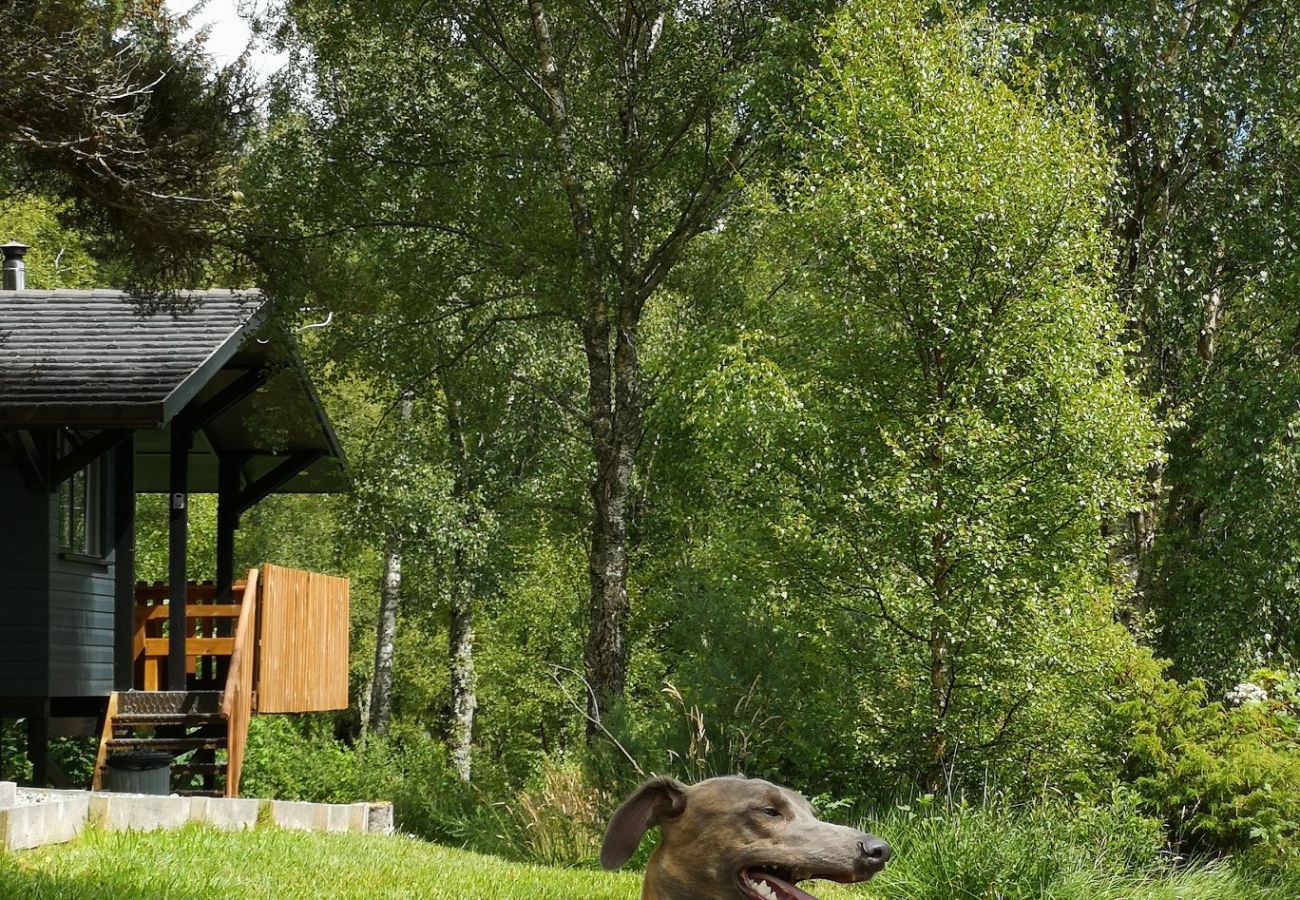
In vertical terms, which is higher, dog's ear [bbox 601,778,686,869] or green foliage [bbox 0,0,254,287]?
green foliage [bbox 0,0,254,287]

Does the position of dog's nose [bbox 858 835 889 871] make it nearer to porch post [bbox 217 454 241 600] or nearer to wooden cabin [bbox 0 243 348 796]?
wooden cabin [bbox 0 243 348 796]

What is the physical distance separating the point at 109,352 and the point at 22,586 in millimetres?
2427

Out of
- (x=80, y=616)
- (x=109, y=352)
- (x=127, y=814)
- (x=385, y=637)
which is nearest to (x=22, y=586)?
(x=80, y=616)

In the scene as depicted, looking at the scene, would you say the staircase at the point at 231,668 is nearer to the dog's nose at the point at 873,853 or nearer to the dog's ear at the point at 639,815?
the dog's ear at the point at 639,815

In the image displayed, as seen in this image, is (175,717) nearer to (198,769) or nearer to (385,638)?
(198,769)

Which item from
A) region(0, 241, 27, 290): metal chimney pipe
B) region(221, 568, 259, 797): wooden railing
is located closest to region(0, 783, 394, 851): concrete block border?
region(221, 568, 259, 797): wooden railing

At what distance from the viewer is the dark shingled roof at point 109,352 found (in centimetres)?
1307

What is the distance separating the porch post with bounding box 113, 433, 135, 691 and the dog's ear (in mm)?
12218

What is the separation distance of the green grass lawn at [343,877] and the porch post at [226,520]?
23.9 ft

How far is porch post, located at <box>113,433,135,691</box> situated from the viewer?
1555 centimetres

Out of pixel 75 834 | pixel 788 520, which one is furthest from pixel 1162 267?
pixel 75 834

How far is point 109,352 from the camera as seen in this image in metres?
14.8

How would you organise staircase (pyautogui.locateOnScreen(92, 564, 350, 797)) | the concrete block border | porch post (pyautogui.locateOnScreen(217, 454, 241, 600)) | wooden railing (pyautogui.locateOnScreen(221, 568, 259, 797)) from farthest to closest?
porch post (pyautogui.locateOnScreen(217, 454, 241, 600)), staircase (pyautogui.locateOnScreen(92, 564, 350, 797)), wooden railing (pyautogui.locateOnScreen(221, 568, 259, 797)), the concrete block border

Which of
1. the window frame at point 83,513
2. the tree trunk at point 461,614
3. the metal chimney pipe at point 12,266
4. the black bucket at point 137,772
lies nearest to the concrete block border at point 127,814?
the black bucket at point 137,772
